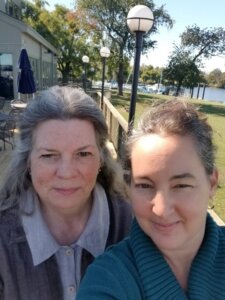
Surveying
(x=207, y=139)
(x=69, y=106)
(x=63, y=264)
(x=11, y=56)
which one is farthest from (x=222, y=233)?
(x=11, y=56)

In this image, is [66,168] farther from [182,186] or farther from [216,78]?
[216,78]

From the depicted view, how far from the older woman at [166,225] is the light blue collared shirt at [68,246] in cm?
47

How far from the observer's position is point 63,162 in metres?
1.79

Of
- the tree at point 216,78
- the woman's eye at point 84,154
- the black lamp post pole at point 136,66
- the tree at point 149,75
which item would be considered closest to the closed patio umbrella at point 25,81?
the black lamp post pole at point 136,66

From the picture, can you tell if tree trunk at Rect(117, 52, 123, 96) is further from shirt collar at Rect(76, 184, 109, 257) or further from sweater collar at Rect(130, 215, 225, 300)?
sweater collar at Rect(130, 215, 225, 300)

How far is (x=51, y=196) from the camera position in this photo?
1.82 metres

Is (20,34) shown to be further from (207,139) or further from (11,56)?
(207,139)

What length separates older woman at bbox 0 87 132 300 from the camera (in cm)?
179

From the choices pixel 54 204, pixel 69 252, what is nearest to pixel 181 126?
pixel 54 204

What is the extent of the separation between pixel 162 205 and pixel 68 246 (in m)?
0.75

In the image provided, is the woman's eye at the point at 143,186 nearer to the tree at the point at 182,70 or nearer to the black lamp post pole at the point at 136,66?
the black lamp post pole at the point at 136,66

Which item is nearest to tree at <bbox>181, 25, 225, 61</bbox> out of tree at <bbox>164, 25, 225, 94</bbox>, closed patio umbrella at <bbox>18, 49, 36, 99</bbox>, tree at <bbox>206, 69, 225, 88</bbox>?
tree at <bbox>164, 25, 225, 94</bbox>

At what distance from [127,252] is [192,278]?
257mm

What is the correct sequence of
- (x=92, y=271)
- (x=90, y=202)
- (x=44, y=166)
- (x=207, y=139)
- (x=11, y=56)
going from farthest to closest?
(x=11, y=56)
(x=90, y=202)
(x=44, y=166)
(x=207, y=139)
(x=92, y=271)
